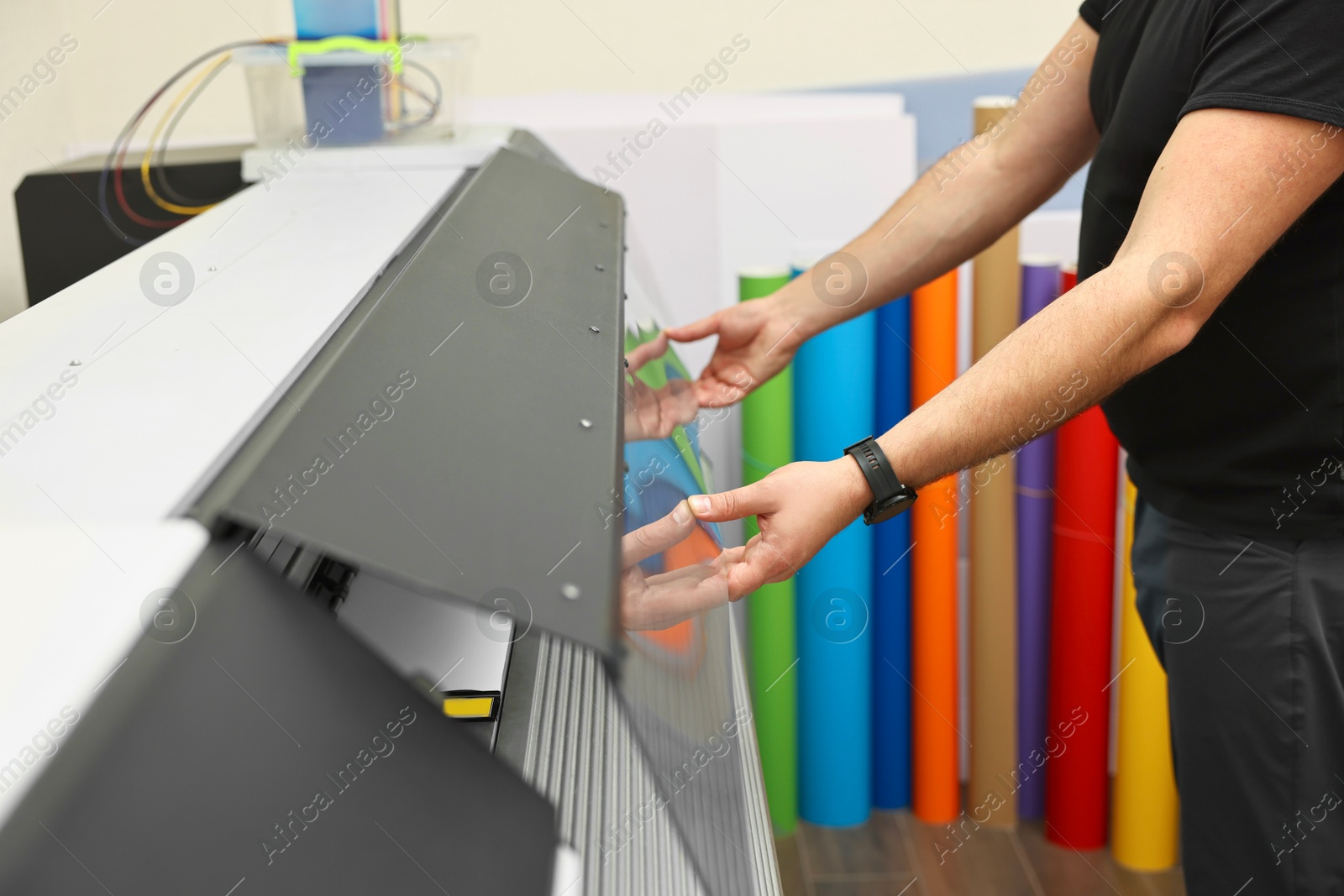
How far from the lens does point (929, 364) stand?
170 centimetres

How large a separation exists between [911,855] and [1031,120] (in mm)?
1281

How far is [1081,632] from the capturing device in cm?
171

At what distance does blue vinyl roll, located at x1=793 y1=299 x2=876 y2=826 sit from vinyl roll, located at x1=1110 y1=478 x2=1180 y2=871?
0.43m

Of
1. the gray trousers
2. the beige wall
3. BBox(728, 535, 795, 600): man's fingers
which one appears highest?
the beige wall

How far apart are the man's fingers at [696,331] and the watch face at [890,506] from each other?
0.46 metres

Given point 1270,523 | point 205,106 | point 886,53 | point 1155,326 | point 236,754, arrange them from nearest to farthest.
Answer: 1. point 236,754
2. point 1155,326
3. point 1270,523
4. point 205,106
5. point 886,53

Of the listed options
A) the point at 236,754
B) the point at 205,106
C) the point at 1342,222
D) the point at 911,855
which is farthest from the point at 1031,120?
the point at 205,106

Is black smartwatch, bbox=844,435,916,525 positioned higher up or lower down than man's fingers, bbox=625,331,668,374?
lower down

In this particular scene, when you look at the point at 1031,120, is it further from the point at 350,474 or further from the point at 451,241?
the point at 350,474

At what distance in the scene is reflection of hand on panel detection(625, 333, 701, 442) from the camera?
2.83 feet

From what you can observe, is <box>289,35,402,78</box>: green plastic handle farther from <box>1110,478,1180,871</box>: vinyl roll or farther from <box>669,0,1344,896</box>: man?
<box>1110,478,1180,871</box>: vinyl roll

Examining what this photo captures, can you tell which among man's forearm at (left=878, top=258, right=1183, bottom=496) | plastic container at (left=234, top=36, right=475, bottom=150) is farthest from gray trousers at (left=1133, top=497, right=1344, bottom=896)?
plastic container at (left=234, top=36, right=475, bottom=150)

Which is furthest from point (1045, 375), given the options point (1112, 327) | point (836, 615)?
point (836, 615)

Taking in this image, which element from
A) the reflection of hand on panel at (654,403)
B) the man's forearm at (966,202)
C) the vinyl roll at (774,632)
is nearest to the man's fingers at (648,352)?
the reflection of hand on panel at (654,403)
